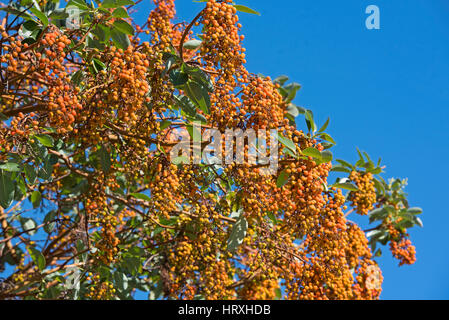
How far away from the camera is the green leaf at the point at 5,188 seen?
316cm

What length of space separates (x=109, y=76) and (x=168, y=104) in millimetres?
430

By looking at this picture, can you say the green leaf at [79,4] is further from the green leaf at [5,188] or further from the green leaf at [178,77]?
the green leaf at [5,188]

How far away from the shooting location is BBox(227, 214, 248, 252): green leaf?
366 centimetres

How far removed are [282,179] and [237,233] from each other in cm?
80

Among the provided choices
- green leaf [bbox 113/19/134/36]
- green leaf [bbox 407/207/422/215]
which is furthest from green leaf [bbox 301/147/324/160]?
green leaf [bbox 407/207/422/215]

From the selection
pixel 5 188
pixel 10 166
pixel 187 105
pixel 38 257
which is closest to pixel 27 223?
pixel 38 257

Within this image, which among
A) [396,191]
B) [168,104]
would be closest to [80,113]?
[168,104]

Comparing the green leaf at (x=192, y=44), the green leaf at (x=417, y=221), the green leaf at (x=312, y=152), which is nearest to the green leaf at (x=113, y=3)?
the green leaf at (x=192, y=44)

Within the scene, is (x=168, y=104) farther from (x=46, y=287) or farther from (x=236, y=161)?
(x=46, y=287)

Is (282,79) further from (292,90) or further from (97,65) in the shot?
(97,65)

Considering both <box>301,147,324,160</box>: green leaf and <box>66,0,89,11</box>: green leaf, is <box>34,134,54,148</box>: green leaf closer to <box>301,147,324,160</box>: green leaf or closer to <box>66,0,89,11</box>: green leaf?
<box>66,0,89,11</box>: green leaf

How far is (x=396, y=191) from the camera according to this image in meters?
5.85

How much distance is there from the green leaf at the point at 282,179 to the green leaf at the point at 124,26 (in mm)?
1231
